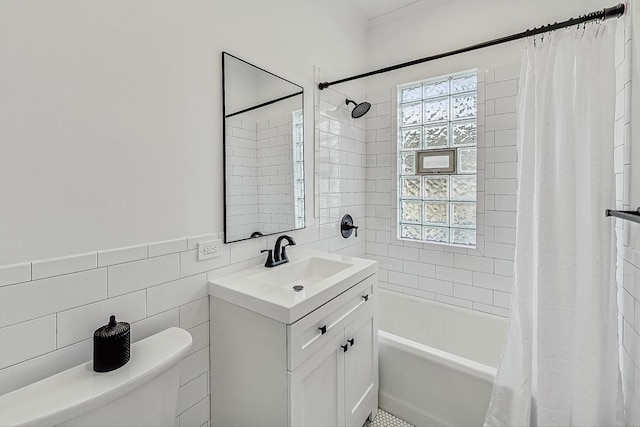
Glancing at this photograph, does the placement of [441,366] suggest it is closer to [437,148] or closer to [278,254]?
[278,254]

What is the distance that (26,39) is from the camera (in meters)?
0.89

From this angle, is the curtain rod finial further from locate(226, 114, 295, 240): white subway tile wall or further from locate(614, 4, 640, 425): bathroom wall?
locate(226, 114, 295, 240): white subway tile wall

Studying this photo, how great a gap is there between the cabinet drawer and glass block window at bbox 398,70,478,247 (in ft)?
3.60

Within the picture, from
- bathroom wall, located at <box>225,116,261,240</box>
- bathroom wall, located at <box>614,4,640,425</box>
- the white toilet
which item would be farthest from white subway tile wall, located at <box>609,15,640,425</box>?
the white toilet

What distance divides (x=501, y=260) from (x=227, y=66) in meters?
2.22

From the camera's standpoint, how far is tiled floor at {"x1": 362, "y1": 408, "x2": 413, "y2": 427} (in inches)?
69.1

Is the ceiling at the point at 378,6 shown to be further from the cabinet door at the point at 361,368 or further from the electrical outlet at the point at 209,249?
the cabinet door at the point at 361,368

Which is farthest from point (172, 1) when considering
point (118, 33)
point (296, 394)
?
point (296, 394)

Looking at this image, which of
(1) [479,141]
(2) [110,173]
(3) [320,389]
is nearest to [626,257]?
(1) [479,141]

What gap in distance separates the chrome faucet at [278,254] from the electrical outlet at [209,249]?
0.30m

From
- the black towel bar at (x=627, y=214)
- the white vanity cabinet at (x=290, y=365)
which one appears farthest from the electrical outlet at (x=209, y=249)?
the black towel bar at (x=627, y=214)

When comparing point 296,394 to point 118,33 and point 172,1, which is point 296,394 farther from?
point 172,1

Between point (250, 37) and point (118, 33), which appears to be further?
point (250, 37)

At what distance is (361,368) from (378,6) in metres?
2.72
